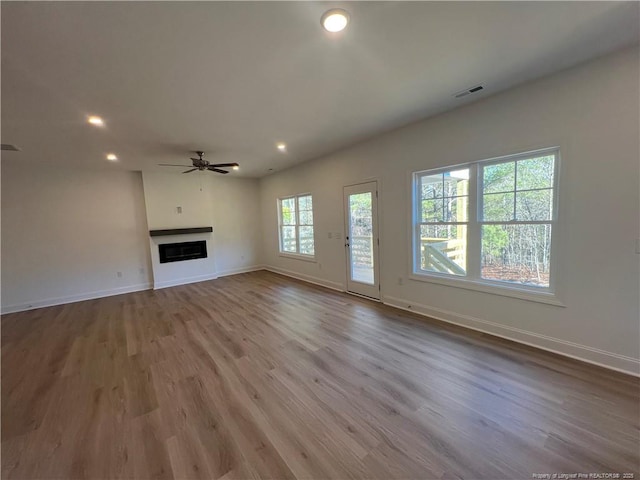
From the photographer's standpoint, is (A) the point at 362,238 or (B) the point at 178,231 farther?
(B) the point at 178,231

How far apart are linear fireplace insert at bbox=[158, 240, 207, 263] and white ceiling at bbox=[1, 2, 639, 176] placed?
3126 millimetres

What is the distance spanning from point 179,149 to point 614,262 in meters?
5.66

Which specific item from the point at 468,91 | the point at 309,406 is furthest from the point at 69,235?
the point at 468,91

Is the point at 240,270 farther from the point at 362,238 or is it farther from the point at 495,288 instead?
the point at 495,288

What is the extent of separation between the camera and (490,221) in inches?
122

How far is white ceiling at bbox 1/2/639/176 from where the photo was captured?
1.64 m

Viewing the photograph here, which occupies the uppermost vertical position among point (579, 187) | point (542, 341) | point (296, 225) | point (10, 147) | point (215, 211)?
point (10, 147)

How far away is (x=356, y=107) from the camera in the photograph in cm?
307

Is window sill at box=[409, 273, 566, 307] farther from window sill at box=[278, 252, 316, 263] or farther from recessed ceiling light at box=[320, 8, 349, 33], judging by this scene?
recessed ceiling light at box=[320, 8, 349, 33]

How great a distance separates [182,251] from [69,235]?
2.08 metres

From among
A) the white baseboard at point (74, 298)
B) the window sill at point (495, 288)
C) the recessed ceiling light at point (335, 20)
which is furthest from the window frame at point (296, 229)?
the recessed ceiling light at point (335, 20)

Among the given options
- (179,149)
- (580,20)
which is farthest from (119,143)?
(580,20)

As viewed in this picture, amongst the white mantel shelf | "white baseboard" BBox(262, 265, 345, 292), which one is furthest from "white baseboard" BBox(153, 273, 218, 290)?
"white baseboard" BBox(262, 265, 345, 292)

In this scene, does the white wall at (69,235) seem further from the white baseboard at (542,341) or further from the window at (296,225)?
the white baseboard at (542,341)
